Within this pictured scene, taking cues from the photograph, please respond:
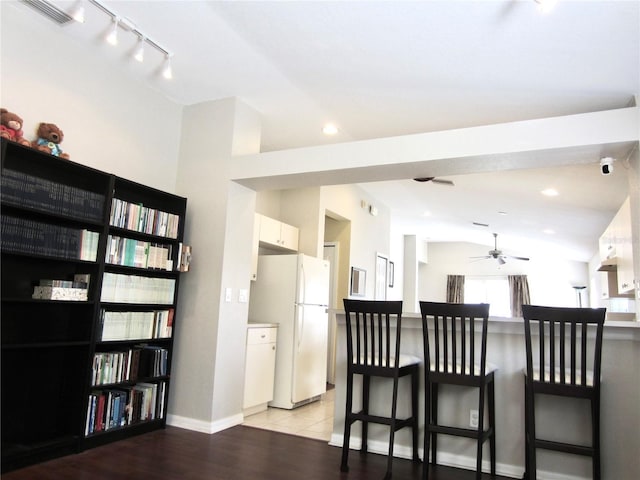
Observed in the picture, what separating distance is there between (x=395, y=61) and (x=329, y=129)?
61.6 inches

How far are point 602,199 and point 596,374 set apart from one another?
310 centimetres

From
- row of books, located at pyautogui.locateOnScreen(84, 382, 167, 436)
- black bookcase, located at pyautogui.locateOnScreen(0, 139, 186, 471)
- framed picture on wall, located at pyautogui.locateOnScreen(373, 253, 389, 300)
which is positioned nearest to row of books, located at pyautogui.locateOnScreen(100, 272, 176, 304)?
black bookcase, located at pyautogui.locateOnScreen(0, 139, 186, 471)

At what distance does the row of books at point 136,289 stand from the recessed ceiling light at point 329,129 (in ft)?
7.00

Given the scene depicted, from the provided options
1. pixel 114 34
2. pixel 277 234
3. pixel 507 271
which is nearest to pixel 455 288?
pixel 507 271

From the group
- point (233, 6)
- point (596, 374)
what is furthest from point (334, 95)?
point (596, 374)

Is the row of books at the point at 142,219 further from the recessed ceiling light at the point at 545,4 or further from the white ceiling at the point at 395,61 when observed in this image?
the recessed ceiling light at the point at 545,4

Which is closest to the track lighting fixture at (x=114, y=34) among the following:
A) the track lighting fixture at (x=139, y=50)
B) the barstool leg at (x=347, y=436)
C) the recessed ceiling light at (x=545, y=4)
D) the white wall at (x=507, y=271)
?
the track lighting fixture at (x=139, y=50)

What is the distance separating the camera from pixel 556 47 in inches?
107

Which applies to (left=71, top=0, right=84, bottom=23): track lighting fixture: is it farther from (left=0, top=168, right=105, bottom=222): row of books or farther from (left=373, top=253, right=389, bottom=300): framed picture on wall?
(left=373, top=253, right=389, bottom=300): framed picture on wall

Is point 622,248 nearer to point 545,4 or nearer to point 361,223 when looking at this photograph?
point 545,4

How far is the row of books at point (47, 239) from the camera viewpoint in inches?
105

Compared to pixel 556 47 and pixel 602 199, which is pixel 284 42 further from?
pixel 602 199

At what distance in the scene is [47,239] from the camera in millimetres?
2852

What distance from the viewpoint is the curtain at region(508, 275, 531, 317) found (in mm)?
10930
